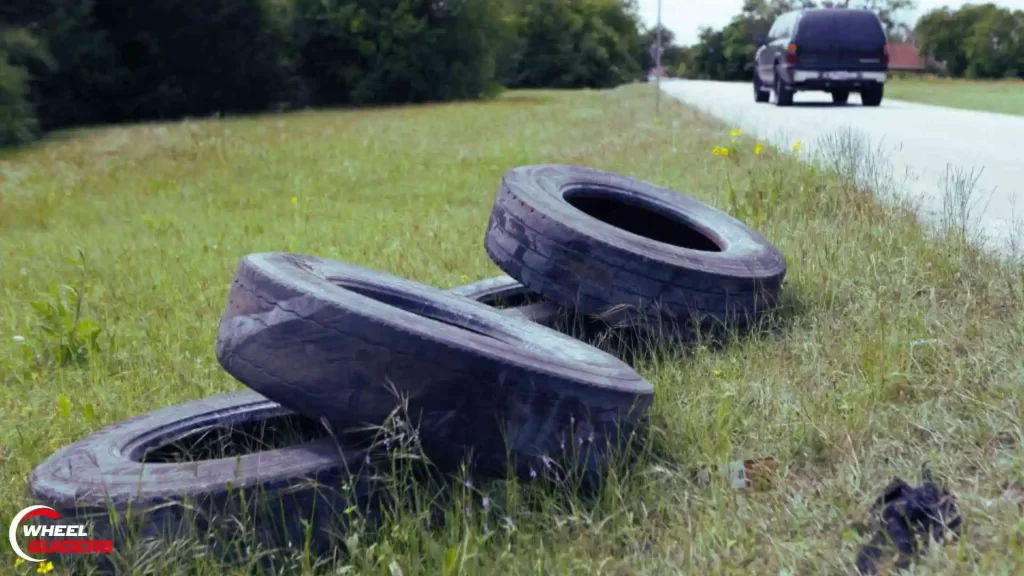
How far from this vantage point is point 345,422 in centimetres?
313

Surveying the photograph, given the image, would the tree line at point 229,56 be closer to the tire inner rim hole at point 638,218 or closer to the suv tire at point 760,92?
the suv tire at point 760,92

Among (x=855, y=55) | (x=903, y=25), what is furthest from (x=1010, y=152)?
(x=903, y=25)

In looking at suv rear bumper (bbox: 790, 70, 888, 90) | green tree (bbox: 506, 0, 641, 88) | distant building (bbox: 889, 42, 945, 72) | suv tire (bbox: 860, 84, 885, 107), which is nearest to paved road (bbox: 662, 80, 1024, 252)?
suv tire (bbox: 860, 84, 885, 107)

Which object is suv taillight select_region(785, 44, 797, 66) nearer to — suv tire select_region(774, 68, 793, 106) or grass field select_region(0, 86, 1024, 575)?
suv tire select_region(774, 68, 793, 106)

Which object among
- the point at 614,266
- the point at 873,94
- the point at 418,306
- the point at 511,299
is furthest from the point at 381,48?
the point at 418,306

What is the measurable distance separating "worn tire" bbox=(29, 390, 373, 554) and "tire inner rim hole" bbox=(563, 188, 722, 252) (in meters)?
2.86

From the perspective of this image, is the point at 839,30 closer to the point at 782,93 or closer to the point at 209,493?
the point at 782,93

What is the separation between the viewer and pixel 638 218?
5883 millimetres

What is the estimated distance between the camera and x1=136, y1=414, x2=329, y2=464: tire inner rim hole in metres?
3.54

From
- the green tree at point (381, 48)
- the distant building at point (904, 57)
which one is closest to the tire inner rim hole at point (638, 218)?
the green tree at point (381, 48)

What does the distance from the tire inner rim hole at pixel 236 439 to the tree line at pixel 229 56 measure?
1742cm

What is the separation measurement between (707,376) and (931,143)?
9.17 m

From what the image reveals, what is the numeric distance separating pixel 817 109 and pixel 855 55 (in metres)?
2.21

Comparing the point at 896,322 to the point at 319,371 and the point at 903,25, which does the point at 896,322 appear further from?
the point at 903,25
